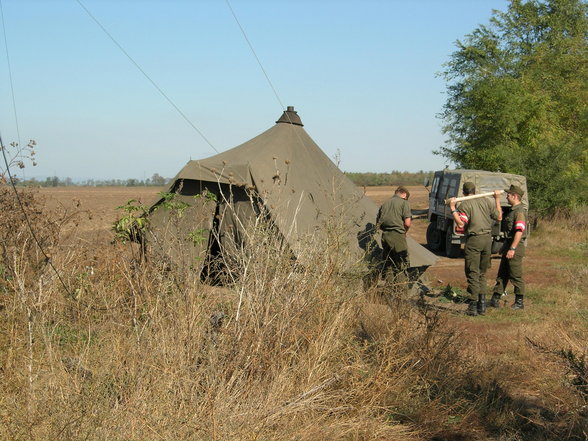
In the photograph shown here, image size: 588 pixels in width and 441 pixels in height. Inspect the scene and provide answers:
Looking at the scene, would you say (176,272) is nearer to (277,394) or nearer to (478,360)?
(277,394)

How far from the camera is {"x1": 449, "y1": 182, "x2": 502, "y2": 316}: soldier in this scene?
9.18m

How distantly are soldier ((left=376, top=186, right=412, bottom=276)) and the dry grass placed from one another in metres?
3.42

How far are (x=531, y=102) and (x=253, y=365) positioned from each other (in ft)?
72.0

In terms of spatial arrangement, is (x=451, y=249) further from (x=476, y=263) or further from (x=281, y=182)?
(x=281, y=182)

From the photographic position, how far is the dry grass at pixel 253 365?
3881 millimetres

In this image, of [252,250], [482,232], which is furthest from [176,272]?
[482,232]

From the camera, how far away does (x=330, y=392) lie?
489cm

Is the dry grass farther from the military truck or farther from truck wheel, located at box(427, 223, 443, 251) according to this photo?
truck wheel, located at box(427, 223, 443, 251)

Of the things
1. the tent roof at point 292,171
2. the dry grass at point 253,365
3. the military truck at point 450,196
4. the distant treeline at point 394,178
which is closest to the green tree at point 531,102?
the military truck at point 450,196

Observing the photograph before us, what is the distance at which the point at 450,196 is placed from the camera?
17.0 m

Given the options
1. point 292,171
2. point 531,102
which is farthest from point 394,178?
point 292,171

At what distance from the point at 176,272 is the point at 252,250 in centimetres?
55

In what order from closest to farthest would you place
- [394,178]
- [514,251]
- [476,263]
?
[476,263]
[514,251]
[394,178]

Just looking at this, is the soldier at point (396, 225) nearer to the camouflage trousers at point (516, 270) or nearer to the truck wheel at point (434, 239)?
the camouflage trousers at point (516, 270)
